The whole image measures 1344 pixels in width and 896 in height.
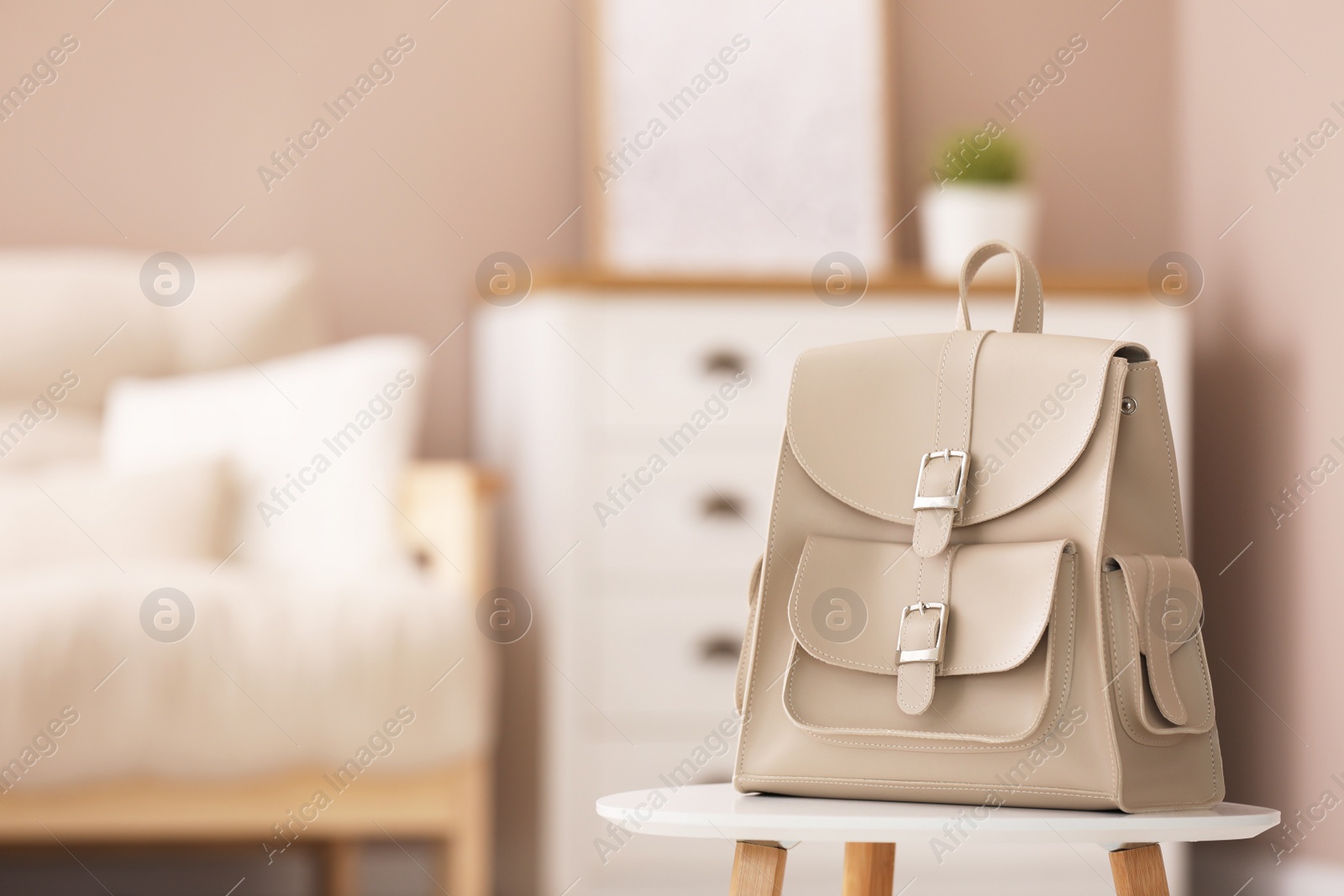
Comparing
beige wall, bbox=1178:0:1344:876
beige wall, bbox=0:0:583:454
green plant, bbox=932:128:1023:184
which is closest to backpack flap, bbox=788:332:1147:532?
beige wall, bbox=1178:0:1344:876

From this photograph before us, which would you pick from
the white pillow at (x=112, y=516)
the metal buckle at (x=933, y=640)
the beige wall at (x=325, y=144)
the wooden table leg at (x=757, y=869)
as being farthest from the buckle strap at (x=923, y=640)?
the beige wall at (x=325, y=144)

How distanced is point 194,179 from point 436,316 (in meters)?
0.44

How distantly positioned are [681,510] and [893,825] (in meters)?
1.07

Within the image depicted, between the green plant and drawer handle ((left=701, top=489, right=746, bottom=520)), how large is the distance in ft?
2.01

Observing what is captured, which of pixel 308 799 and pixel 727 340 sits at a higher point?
pixel 727 340

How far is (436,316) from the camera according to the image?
7.27 ft

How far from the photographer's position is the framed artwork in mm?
2107

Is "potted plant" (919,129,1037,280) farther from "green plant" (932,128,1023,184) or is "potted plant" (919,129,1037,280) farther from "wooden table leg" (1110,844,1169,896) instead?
"wooden table leg" (1110,844,1169,896)

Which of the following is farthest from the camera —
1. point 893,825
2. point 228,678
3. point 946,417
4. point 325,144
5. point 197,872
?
point 325,144

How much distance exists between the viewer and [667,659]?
171 cm

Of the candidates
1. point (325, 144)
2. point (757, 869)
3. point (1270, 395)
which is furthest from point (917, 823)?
point (325, 144)

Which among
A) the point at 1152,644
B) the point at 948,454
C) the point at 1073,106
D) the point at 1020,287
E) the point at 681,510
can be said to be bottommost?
the point at 1152,644

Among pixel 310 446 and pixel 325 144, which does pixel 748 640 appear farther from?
pixel 325 144

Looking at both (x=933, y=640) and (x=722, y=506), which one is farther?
(x=722, y=506)
